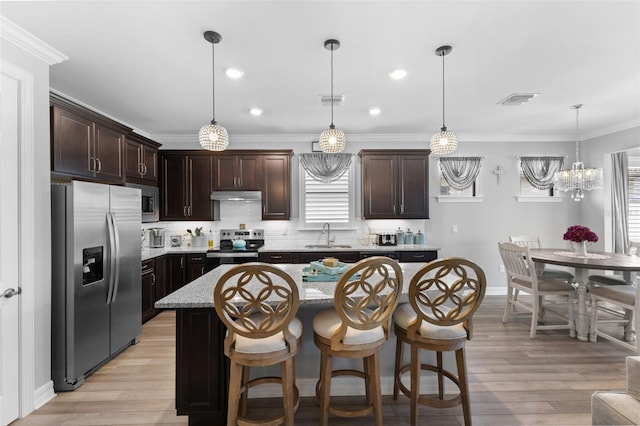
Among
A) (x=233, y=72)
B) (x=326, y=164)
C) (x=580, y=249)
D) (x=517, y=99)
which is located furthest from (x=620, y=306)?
(x=233, y=72)

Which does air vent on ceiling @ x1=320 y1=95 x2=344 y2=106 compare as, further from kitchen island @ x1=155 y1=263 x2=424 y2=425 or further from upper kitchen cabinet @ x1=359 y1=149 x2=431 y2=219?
kitchen island @ x1=155 y1=263 x2=424 y2=425

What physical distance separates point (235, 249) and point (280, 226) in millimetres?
931

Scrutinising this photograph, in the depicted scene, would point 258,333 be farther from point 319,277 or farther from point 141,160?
point 141,160

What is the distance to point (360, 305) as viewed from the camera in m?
1.78

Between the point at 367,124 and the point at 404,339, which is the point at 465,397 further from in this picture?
the point at 367,124

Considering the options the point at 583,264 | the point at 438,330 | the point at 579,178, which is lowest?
the point at 438,330

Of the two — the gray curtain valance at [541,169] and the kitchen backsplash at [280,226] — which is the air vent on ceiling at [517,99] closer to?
the gray curtain valance at [541,169]

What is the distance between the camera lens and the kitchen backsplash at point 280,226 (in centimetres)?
525

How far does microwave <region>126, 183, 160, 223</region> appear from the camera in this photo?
4.28 m

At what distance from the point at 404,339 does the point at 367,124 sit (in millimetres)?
3459

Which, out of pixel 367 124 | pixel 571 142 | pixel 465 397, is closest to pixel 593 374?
pixel 465 397

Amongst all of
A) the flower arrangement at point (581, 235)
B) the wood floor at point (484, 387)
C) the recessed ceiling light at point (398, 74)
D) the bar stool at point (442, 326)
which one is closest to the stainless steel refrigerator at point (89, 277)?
the wood floor at point (484, 387)

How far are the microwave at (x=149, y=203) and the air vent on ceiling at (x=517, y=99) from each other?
4.75 meters

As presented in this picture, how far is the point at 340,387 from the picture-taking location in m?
2.44
